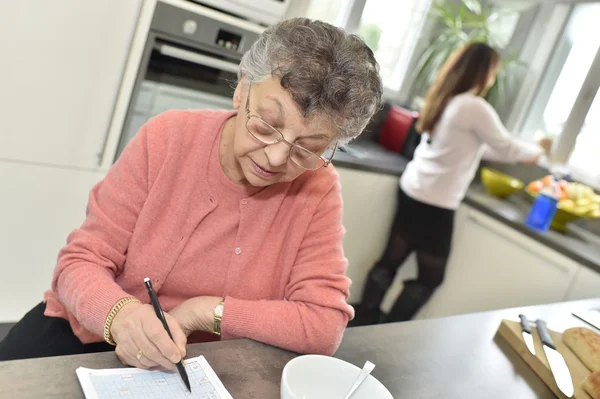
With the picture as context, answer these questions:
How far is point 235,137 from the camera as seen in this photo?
985 mm

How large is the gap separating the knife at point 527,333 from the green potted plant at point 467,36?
83.1 inches

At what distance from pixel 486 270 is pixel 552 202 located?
1.38 ft

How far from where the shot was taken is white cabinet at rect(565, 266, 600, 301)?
6.88 feet

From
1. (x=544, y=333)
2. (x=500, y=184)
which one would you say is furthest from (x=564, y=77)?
(x=544, y=333)

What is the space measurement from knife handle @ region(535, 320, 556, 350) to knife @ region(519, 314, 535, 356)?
28 mm

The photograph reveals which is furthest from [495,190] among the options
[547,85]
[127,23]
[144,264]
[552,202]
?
[144,264]

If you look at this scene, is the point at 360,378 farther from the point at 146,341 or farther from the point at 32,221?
the point at 32,221

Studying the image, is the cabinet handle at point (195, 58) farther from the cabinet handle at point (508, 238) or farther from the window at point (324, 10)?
the cabinet handle at point (508, 238)

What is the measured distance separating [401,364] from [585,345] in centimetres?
46

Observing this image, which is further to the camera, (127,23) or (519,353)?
(127,23)

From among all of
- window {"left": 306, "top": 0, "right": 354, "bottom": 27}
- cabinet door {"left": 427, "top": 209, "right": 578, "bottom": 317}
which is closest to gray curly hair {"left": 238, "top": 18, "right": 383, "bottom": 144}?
window {"left": 306, "top": 0, "right": 354, "bottom": 27}

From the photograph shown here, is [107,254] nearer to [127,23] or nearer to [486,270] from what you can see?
[127,23]

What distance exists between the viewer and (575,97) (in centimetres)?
287

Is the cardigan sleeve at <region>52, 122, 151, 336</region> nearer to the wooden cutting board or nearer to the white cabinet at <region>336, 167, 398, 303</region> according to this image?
the wooden cutting board
